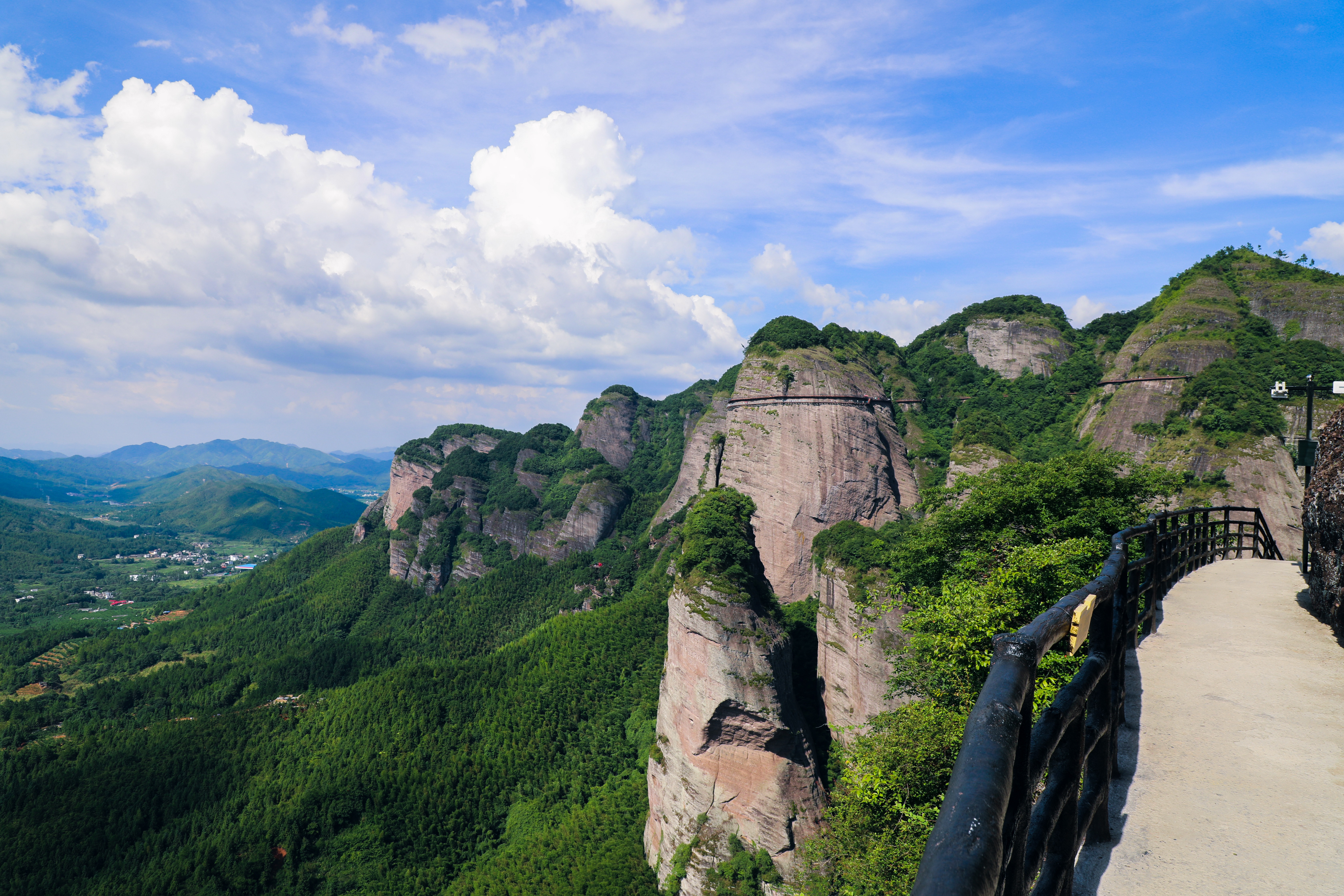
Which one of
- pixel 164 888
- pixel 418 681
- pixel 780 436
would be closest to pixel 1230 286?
pixel 780 436

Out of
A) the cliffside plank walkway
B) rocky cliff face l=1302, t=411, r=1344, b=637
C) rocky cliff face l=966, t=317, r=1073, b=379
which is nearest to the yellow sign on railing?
the cliffside plank walkway

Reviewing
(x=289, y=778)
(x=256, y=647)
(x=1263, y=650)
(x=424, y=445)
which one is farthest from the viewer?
(x=424, y=445)

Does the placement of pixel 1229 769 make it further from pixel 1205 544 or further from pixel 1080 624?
pixel 1205 544

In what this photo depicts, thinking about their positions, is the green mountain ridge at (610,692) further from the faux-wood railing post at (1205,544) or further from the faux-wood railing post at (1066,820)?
the faux-wood railing post at (1066,820)

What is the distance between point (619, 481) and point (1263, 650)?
89450 millimetres

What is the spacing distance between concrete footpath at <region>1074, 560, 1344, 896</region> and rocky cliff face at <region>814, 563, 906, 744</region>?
22.3 m

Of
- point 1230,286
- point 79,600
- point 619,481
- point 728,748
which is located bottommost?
point 79,600

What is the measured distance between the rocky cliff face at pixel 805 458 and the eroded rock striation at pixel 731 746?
13.5m

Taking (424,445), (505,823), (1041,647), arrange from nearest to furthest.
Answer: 1. (1041,647)
2. (505,823)
3. (424,445)

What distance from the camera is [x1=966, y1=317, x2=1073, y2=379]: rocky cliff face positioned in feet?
199

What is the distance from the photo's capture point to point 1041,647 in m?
2.58

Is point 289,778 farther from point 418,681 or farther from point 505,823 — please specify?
point 505,823

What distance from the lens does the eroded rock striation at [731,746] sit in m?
32.7

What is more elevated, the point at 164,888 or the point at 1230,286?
the point at 1230,286
